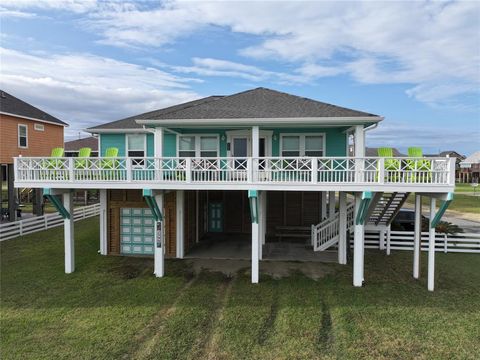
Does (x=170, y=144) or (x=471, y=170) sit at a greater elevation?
(x=170, y=144)

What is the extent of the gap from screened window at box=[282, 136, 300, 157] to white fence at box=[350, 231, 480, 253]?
6130 mm

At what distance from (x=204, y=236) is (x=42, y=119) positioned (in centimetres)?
1302

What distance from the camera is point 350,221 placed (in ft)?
50.0

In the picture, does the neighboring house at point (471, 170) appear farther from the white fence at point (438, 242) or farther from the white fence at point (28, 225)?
the white fence at point (28, 225)

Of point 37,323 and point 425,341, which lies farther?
point 37,323

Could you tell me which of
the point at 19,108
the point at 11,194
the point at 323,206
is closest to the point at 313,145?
the point at 323,206

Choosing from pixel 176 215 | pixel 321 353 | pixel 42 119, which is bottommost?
pixel 321 353

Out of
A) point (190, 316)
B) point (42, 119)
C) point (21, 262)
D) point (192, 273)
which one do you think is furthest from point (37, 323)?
point (42, 119)

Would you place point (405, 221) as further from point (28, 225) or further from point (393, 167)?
point (28, 225)

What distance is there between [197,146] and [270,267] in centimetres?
593

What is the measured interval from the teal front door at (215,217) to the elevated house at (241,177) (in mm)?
57

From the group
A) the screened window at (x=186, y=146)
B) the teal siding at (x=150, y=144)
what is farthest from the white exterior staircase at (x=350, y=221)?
the teal siding at (x=150, y=144)

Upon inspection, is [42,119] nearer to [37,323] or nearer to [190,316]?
[37,323]

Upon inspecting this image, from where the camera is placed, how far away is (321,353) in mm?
6891
